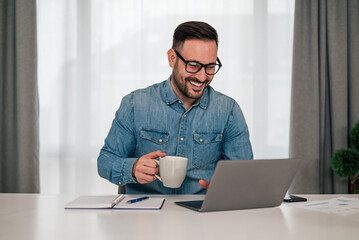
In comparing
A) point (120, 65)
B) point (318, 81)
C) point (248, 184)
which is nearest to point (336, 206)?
point (248, 184)

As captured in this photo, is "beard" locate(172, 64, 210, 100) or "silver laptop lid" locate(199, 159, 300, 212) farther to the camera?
"beard" locate(172, 64, 210, 100)

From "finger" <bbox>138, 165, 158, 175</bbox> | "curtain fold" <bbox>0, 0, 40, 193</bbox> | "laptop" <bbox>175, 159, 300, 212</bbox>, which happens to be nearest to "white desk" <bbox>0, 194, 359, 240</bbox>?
"laptop" <bbox>175, 159, 300, 212</bbox>

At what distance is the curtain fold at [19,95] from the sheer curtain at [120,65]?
0.10 metres

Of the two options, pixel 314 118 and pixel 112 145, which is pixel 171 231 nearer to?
pixel 112 145

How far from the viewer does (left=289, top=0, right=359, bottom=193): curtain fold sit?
2.88 metres

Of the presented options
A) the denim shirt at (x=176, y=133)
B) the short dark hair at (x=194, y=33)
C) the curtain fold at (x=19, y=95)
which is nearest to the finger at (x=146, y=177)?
the denim shirt at (x=176, y=133)

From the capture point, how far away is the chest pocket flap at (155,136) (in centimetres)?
161

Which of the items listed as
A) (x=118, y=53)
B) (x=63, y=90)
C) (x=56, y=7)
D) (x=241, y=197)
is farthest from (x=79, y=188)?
(x=241, y=197)

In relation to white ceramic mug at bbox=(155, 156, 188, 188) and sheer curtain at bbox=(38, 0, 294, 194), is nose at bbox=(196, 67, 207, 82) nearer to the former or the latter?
white ceramic mug at bbox=(155, 156, 188, 188)

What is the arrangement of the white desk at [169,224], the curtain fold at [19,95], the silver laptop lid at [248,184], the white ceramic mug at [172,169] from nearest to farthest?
the white desk at [169,224], the silver laptop lid at [248,184], the white ceramic mug at [172,169], the curtain fold at [19,95]

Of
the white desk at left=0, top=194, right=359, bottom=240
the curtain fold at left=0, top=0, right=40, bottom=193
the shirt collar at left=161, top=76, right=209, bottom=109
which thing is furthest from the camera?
the curtain fold at left=0, top=0, right=40, bottom=193

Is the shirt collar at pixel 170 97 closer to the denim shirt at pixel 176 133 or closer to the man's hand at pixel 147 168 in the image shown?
the denim shirt at pixel 176 133

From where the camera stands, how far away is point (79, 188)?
9.80 feet

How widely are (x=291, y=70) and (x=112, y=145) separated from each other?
6.21 feet
